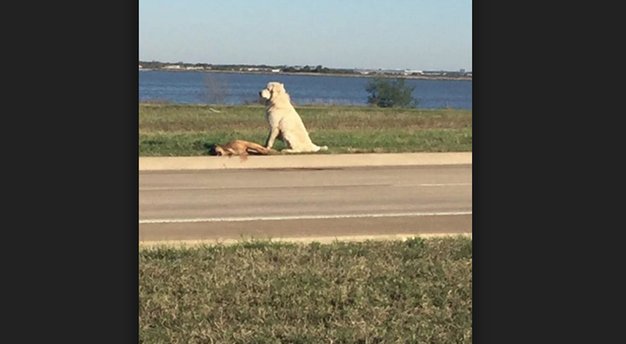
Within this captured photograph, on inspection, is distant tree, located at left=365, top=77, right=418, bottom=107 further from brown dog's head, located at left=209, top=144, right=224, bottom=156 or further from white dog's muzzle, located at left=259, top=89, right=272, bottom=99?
brown dog's head, located at left=209, top=144, right=224, bottom=156

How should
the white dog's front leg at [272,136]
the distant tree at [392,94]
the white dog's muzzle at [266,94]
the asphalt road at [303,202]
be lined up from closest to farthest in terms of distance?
1. the asphalt road at [303,202]
2. the white dog's front leg at [272,136]
3. the white dog's muzzle at [266,94]
4. the distant tree at [392,94]

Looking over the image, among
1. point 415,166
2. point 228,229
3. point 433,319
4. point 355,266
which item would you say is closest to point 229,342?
point 433,319

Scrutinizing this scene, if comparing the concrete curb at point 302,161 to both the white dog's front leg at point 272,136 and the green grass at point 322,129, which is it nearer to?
the green grass at point 322,129

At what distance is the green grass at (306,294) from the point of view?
13.7 feet

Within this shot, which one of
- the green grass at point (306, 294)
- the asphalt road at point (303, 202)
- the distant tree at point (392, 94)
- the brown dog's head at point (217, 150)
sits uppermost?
the distant tree at point (392, 94)

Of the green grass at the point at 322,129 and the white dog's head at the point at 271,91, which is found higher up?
the white dog's head at the point at 271,91

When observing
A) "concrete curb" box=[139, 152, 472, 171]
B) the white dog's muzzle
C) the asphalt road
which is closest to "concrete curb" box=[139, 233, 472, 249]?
the asphalt road

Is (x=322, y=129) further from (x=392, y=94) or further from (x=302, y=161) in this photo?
(x=392, y=94)

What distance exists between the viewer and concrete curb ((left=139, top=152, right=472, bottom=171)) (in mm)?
10648

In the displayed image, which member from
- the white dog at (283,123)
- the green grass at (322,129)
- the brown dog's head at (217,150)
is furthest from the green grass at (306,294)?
the white dog at (283,123)

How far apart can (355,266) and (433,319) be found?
90 centimetres

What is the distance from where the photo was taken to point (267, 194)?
8.74m

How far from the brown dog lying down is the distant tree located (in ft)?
17.2

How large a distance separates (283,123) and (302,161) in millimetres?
783
